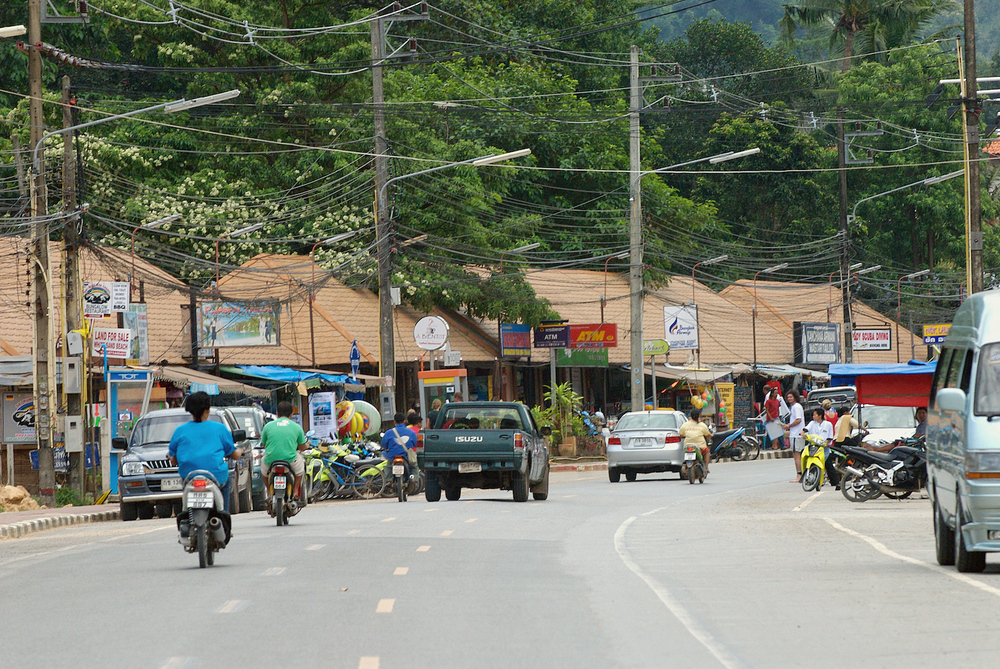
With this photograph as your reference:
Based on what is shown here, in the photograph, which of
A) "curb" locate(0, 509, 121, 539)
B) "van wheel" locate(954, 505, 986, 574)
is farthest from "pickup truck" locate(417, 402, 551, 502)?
"van wheel" locate(954, 505, 986, 574)

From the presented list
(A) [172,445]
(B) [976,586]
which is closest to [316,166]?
(A) [172,445]

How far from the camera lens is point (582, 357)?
44.7m

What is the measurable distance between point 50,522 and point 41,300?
511 centimetres

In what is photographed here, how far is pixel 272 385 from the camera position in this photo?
126 feet

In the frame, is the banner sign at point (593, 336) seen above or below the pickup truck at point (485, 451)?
above

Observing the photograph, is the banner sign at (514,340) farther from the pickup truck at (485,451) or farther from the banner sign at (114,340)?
the banner sign at (114,340)

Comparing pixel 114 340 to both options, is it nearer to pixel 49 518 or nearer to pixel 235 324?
pixel 49 518

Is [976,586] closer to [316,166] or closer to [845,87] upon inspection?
[316,166]

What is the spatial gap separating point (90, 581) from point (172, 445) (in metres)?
1.82

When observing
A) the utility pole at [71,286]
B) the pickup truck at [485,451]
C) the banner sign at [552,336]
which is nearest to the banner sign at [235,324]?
the utility pole at [71,286]

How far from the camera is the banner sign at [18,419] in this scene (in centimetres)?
2981

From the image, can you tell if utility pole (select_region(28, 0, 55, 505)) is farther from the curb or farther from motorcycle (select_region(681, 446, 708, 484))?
motorcycle (select_region(681, 446, 708, 484))

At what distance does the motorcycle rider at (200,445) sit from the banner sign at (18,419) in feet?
52.9

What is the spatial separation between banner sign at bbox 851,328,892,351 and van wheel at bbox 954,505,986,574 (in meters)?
46.5
